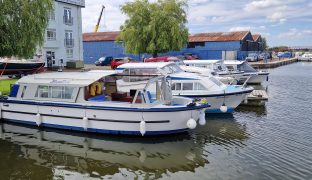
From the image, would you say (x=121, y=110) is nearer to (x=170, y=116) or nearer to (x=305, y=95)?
(x=170, y=116)

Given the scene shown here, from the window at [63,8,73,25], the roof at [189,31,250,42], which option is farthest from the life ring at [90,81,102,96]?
the roof at [189,31,250,42]

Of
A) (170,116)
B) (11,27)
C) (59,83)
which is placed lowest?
(170,116)

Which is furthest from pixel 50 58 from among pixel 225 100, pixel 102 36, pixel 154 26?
pixel 225 100

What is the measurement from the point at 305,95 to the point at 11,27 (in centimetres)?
2134

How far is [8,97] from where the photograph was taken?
15.1 metres

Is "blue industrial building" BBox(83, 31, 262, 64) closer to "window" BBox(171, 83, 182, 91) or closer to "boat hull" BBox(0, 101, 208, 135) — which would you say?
"window" BBox(171, 83, 182, 91)

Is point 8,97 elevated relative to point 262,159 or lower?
elevated

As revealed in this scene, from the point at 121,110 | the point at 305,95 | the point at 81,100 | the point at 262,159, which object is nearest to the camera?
the point at 262,159

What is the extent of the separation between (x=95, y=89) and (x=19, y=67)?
18198mm

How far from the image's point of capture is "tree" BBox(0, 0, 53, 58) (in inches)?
690

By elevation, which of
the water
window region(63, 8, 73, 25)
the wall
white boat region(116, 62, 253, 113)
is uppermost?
window region(63, 8, 73, 25)

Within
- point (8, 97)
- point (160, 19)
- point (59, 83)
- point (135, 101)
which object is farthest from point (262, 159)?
point (160, 19)

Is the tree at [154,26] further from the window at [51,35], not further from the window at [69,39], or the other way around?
the window at [51,35]

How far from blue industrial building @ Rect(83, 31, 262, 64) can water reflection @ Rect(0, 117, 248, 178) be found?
1666 inches
